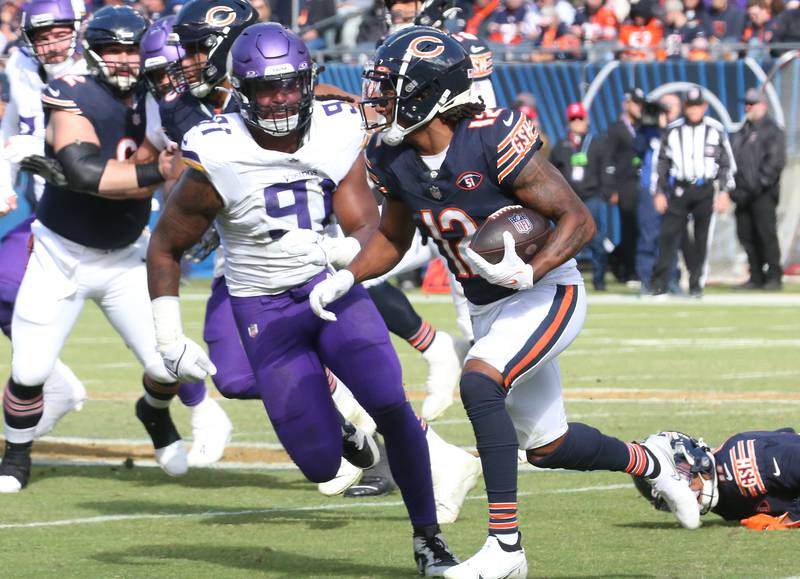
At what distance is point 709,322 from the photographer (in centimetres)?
1318

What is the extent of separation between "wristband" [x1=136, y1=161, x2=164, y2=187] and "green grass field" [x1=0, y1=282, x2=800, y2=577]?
1.29 meters

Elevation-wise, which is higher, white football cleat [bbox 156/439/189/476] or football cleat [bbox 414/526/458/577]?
football cleat [bbox 414/526/458/577]

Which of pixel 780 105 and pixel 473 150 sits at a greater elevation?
pixel 473 150

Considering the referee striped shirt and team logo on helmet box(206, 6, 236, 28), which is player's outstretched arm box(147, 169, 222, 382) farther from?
the referee striped shirt

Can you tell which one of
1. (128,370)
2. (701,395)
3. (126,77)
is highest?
(126,77)

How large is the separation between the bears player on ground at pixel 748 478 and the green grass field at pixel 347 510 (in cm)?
10

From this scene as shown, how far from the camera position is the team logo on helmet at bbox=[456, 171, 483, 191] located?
485 centimetres

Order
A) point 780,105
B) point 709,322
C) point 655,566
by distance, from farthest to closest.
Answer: point 780,105 → point 709,322 → point 655,566

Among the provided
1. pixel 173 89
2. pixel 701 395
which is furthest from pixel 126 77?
pixel 701 395

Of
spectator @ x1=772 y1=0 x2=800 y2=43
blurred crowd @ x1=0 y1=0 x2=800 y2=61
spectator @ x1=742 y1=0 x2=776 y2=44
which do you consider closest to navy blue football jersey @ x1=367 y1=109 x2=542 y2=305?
blurred crowd @ x1=0 y1=0 x2=800 y2=61

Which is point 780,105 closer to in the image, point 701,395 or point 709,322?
point 709,322

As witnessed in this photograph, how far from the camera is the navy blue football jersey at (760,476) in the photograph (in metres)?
5.43

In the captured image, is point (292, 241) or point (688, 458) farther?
point (688, 458)

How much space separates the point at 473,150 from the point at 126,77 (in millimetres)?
2442
